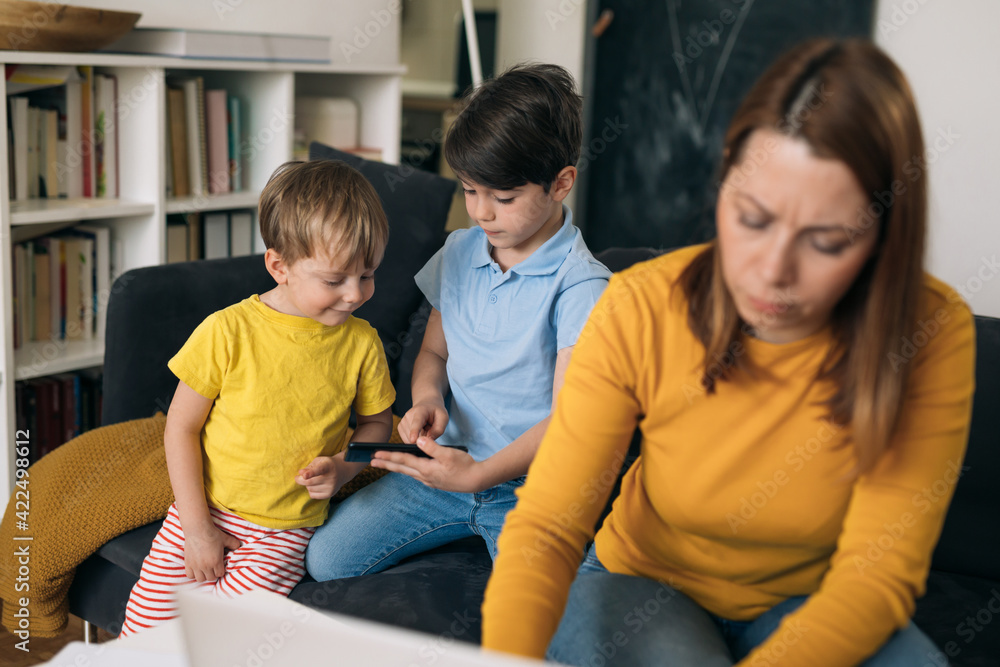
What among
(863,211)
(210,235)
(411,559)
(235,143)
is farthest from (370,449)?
(235,143)

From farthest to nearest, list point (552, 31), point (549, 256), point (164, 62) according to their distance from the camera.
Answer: point (552, 31) < point (164, 62) < point (549, 256)

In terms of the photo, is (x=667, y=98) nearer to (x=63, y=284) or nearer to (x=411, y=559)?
(x=63, y=284)

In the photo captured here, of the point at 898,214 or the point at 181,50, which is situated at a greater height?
the point at 181,50

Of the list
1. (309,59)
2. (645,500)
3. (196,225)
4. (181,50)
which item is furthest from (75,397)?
(645,500)

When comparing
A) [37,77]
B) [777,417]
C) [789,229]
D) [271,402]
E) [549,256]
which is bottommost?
[271,402]

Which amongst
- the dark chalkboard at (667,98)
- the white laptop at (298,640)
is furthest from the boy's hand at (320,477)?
the dark chalkboard at (667,98)

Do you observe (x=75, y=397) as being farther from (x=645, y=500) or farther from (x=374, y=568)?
(x=645, y=500)

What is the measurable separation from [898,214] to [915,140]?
7cm

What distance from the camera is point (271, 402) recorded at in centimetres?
126

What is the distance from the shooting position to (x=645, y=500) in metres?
1.04

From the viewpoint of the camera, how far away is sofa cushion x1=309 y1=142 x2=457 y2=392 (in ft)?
5.79

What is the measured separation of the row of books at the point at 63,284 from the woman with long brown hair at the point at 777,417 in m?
1.54

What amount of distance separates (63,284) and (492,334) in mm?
1341

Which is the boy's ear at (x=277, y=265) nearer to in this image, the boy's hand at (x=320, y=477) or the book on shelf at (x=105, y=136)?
the boy's hand at (x=320, y=477)
